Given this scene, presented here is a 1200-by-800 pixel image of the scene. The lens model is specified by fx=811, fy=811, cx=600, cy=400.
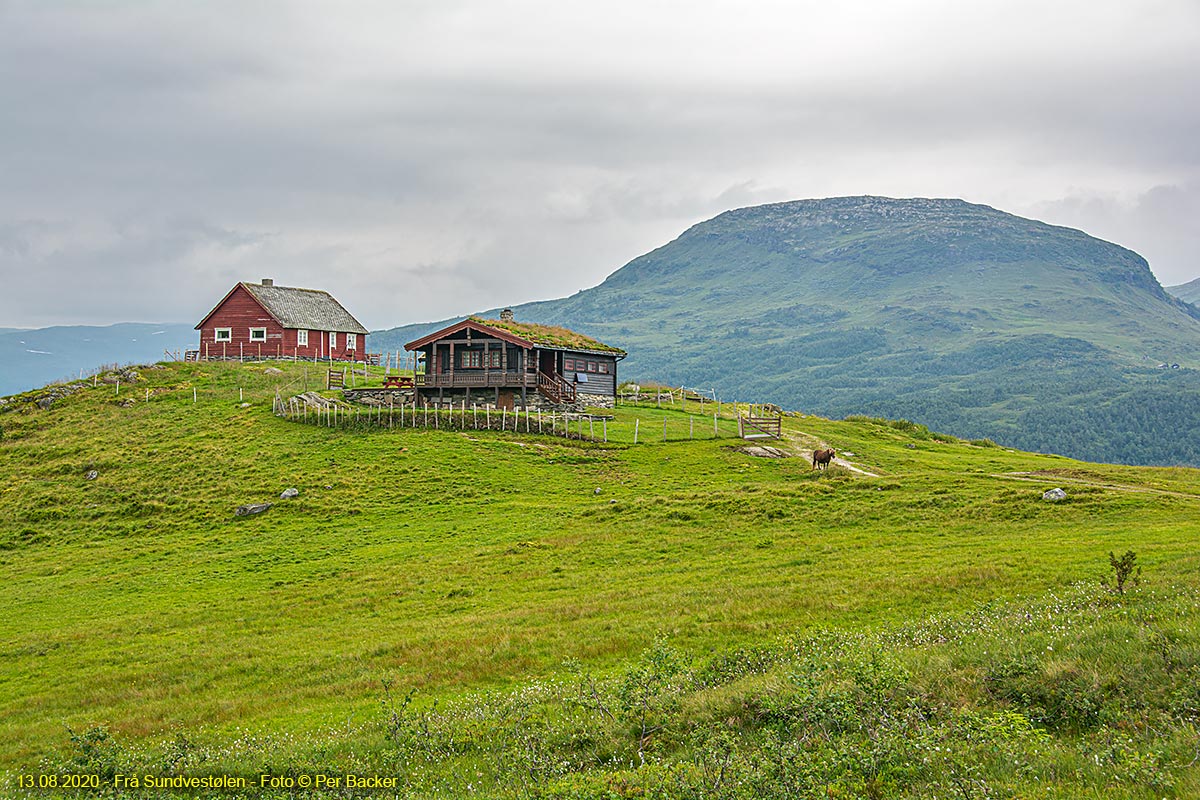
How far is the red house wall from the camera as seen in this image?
87938mm

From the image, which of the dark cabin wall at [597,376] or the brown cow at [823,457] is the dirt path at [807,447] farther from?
the dark cabin wall at [597,376]

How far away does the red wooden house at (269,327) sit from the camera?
88.0 meters

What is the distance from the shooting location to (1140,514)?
29.4m

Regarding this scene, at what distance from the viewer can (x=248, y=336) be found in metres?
89.0

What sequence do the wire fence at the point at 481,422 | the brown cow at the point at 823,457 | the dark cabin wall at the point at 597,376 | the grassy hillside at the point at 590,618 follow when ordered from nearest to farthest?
the grassy hillside at the point at 590,618
the brown cow at the point at 823,457
the wire fence at the point at 481,422
the dark cabin wall at the point at 597,376

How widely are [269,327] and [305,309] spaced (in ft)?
20.7

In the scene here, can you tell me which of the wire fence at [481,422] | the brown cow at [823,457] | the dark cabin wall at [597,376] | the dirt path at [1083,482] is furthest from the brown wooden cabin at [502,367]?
the dirt path at [1083,482]

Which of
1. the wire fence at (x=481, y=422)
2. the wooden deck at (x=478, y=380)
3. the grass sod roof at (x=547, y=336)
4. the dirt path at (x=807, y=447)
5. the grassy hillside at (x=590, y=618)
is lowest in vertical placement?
the grassy hillside at (x=590, y=618)

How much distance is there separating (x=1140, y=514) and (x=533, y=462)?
97.8 ft

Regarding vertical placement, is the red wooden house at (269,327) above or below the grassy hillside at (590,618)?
above

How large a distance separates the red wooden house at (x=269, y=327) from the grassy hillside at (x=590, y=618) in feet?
119

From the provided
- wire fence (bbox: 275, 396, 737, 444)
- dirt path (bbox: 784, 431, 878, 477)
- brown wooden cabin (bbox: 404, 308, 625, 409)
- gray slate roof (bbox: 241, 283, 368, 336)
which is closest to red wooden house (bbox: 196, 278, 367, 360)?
gray slate roof (bbox: 241, 283, 368, 336)

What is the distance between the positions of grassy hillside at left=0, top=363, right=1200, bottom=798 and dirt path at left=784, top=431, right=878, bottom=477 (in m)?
1.04

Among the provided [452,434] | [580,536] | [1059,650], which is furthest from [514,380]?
[1059,650]
